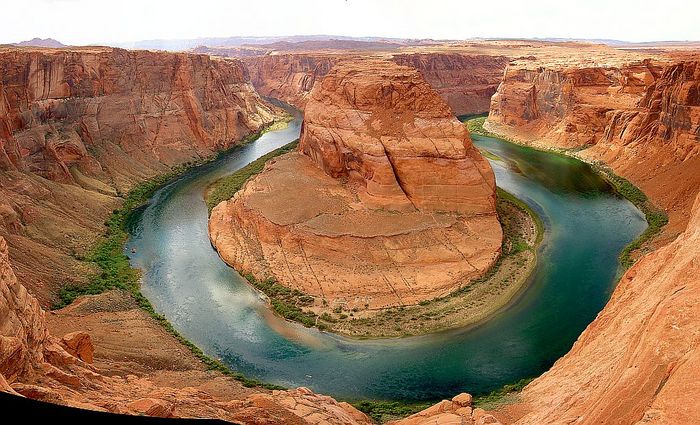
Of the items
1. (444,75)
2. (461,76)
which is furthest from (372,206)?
(461,76)

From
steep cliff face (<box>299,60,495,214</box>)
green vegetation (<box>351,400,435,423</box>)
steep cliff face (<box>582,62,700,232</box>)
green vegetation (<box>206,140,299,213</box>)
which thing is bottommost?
green vegetation (<box>351,400,435,423</box>)

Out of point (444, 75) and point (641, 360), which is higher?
point (444, 75)

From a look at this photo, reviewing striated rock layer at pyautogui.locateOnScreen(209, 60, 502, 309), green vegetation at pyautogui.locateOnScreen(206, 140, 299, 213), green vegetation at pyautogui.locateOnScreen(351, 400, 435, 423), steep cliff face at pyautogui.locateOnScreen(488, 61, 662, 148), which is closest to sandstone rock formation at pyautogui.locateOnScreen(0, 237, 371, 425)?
green vegetation at pyautogui.locateOnScreen(351, 400, 435, 423)

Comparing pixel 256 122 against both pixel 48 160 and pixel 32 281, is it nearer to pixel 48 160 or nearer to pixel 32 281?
pixel 48 160

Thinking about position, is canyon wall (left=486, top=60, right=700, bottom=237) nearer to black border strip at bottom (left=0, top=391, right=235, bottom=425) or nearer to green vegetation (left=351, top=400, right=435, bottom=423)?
green vegetation (left=351, top=400, right=435, bottom=423)

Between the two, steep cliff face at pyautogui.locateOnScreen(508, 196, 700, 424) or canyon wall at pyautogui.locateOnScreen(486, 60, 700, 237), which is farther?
canyon wall at pyautogui.locateOnScreen(486, 60, 700, 237)

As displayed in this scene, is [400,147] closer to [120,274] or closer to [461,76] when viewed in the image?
[120,274]

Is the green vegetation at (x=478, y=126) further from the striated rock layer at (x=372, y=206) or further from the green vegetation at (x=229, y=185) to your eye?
the striated rock layer at (x=372, y=206)

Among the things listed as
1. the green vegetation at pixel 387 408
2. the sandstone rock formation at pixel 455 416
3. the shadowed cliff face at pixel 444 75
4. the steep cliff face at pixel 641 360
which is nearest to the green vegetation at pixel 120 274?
the green vegetation at pixel 387 408
